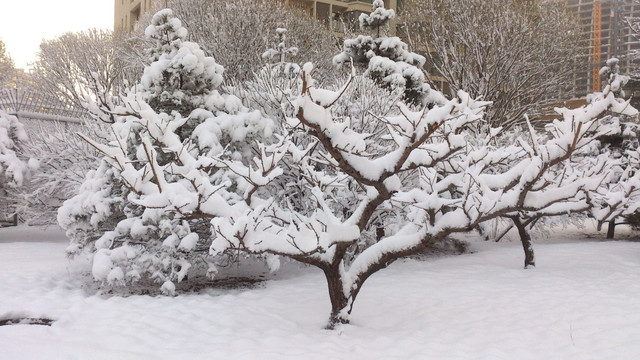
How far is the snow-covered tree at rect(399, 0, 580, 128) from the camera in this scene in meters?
19.2

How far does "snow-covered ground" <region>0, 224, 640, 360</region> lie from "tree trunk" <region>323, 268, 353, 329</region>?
6.4 inches

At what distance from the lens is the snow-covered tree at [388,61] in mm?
14286

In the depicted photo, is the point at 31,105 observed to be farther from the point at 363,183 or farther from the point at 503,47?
the point at 503,47

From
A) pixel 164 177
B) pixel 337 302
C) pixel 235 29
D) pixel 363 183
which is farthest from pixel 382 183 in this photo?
pixel 235 29

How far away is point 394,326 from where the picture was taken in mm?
6816

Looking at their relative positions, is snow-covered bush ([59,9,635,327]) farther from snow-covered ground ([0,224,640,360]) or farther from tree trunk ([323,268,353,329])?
snow-covered ground ([0,224,640,360])

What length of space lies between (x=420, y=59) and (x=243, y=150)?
800cm

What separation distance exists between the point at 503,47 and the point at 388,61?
692 cm

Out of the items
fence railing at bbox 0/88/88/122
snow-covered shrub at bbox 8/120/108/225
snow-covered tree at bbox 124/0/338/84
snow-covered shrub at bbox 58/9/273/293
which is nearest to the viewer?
snow-covered shrub at bbox 58/9/273/293

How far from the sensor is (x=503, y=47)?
1908cm

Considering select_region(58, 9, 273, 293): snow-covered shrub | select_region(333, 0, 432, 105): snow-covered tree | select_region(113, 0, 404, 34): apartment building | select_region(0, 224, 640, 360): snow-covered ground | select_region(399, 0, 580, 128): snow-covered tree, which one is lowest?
select_region(0, 224, 640, 360): snow-covered ground

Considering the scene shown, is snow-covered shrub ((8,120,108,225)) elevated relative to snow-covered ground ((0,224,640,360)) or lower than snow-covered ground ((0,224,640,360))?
elevated

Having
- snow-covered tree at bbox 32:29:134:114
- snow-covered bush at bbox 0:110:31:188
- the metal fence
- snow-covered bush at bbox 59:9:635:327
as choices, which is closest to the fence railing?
the metal fence

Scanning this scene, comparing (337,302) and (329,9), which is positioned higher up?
(329,9)
